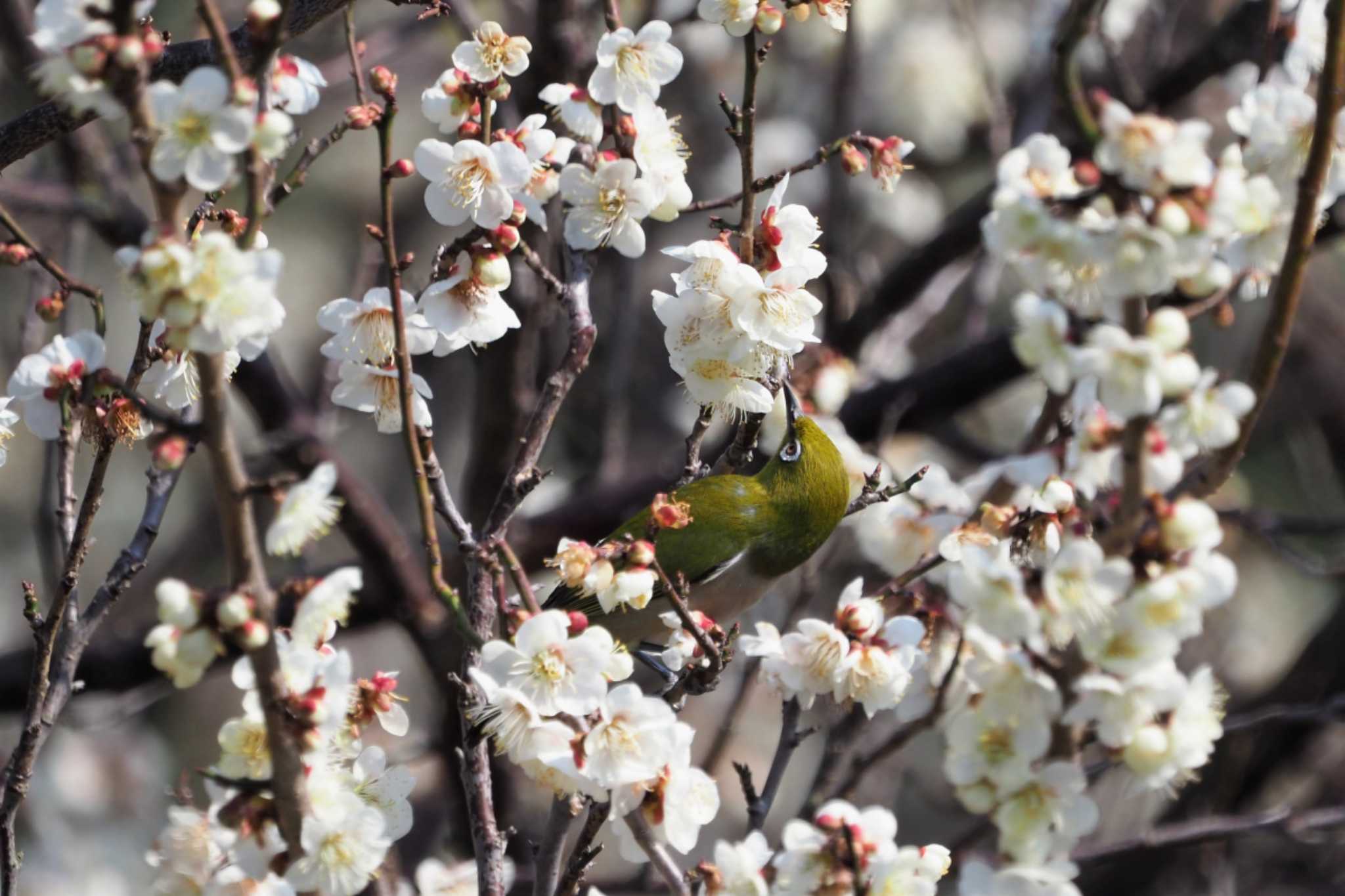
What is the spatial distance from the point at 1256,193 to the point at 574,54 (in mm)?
2386

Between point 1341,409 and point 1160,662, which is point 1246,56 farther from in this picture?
point 1160,662

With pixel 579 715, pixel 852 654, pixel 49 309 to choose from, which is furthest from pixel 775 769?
pixel 49 309

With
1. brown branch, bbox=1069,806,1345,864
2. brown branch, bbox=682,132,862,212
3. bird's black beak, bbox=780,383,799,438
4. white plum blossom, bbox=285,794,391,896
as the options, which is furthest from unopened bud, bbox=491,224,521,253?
brown branch, bbox=1069,806,1345,864

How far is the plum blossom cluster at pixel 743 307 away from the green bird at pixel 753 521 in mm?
893

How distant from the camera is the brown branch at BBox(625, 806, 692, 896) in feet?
5.01

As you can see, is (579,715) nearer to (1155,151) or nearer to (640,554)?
(640,554)

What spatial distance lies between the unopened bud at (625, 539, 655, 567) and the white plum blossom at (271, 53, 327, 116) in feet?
1.95

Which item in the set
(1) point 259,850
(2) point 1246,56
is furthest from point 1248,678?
(1) point 259,850

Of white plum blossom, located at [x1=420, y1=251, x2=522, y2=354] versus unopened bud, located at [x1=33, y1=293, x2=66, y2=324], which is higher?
unopened bud, located at [x1=33, y1=293, x2=66, y2=324]

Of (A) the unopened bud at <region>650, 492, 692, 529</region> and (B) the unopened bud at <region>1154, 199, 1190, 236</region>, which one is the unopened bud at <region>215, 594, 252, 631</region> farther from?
(B) the unopened bud at <region>1154, 199, 1190, 236</region>

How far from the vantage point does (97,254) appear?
7309 millimetres

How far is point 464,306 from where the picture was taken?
1767 mm

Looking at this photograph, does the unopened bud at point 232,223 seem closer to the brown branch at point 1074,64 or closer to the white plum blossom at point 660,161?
the white plum blossom at point 660,161

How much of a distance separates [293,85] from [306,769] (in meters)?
0.71
